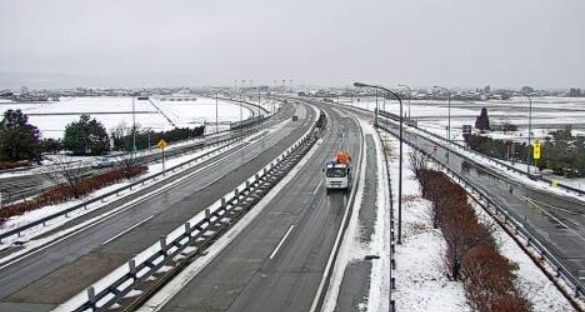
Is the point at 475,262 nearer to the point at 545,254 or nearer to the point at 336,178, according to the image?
the point at 545,254

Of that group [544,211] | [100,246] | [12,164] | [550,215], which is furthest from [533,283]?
[12,164]

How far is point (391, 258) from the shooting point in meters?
24.2

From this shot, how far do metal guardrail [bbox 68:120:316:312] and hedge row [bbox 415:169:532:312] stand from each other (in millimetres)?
11213

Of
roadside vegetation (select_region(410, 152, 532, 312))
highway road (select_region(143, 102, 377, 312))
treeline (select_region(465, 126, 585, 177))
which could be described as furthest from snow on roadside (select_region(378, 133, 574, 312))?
treeline (select_region(465, 126, 585, 177))

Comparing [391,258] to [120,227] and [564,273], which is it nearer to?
[564,273]

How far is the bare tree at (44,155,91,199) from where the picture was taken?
4141cm

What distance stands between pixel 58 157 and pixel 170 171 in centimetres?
2822

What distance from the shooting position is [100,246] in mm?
27172

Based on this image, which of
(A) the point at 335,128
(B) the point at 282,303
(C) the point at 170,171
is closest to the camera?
(B) the point at 282,303

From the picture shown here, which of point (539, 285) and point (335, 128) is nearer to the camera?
point (539, 285)

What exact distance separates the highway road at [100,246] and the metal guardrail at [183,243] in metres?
1.67

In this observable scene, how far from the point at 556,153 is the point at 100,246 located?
50139 mm

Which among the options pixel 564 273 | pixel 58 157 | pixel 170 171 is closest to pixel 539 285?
pixel 564 273

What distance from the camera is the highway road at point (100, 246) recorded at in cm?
2070
